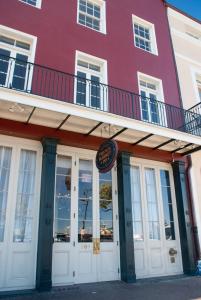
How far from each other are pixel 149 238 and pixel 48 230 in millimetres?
3046

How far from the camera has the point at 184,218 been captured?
7418 mm

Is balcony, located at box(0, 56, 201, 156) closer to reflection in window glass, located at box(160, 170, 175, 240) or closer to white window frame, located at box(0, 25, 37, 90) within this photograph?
white window frame, located at box(0, 25, 37, 90)

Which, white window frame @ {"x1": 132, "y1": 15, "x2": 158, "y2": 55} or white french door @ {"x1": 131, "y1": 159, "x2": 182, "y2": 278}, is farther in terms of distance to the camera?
white window frame @ {"x1": 132, "y1": 15, "x2": 158, "y2": 55}

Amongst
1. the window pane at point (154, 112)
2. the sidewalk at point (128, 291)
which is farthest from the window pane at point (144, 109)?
the sidewalk at point (128, 291)

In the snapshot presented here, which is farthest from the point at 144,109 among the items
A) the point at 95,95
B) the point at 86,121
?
the point at 86,121

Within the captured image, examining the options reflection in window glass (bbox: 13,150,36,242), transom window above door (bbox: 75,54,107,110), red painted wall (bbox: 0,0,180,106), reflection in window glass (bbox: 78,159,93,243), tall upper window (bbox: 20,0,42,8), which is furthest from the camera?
tall upper window (bbox: 20,0,42,8)

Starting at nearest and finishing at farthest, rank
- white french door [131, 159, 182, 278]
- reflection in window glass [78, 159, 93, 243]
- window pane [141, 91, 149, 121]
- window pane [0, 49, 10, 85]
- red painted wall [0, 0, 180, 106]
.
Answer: reflection in window glass [78, 159, 93, 243], window pane [0, 49, 10, 85], white french door [131, 159, 182, 278], red painted wall [0, 0, 180, 106], window pane [141, 91, 149, 121]

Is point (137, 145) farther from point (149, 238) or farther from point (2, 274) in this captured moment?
point (2, 274)

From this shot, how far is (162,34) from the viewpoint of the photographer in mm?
10242

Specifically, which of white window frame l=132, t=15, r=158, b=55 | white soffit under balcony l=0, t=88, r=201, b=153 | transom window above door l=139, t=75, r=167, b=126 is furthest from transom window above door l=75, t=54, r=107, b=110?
white window frame l=132, t=15, r=158, b=55

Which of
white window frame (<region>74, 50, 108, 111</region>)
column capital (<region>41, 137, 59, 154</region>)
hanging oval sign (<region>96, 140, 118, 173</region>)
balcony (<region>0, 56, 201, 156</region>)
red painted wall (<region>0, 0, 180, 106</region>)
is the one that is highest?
red painted wall (<region>0, 0, 180, 106</region>)

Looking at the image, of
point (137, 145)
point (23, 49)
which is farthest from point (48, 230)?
point (23, 49)

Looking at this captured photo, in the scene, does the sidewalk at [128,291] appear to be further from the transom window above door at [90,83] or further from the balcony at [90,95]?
the transom window above door at [90,83]

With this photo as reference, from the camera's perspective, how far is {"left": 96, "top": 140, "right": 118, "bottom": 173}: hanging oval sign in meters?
5.33
